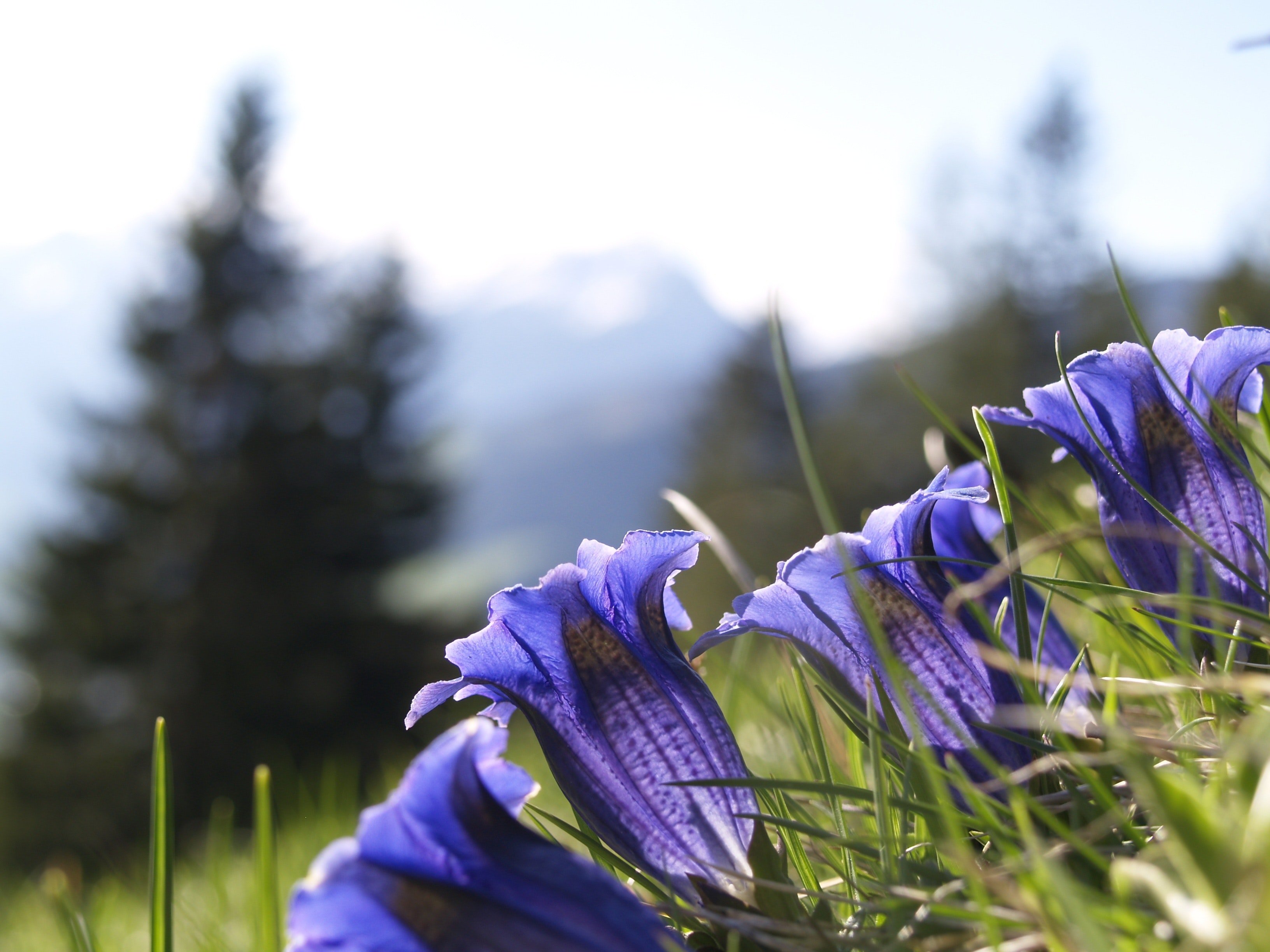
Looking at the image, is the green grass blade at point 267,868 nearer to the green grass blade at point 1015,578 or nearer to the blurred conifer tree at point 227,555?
the green grass blade at point 1015,578

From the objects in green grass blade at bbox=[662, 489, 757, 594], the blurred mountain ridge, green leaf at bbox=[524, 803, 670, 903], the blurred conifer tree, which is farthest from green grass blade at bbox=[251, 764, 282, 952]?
the blurred mountain ridge

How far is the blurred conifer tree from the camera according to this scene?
17125 millimetres

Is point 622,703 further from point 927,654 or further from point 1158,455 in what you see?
point 1158,455

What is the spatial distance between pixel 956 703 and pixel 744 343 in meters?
29.3

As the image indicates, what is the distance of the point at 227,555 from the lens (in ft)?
59.6

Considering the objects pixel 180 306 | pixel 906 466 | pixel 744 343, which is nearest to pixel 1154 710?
pixel 180 306

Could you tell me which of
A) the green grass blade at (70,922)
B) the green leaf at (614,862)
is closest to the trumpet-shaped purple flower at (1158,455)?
the green leaf at (614,862)

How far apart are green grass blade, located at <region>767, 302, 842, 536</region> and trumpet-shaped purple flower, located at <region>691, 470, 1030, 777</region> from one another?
0.22ft

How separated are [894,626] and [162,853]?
23.8 inches

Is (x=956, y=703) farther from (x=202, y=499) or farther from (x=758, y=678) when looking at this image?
(x=202, y=499)

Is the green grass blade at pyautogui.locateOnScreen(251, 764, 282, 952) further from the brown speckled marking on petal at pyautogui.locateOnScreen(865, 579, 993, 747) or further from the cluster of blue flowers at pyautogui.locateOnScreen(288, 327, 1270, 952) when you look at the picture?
the brown speckled marking on petal at pyautogui.locateOnScreen(865, 579, 993, 747)

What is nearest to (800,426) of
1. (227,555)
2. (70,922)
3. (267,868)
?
(267,868)

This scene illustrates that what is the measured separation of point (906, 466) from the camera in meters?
24.9

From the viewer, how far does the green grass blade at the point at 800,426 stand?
0.91 meters
